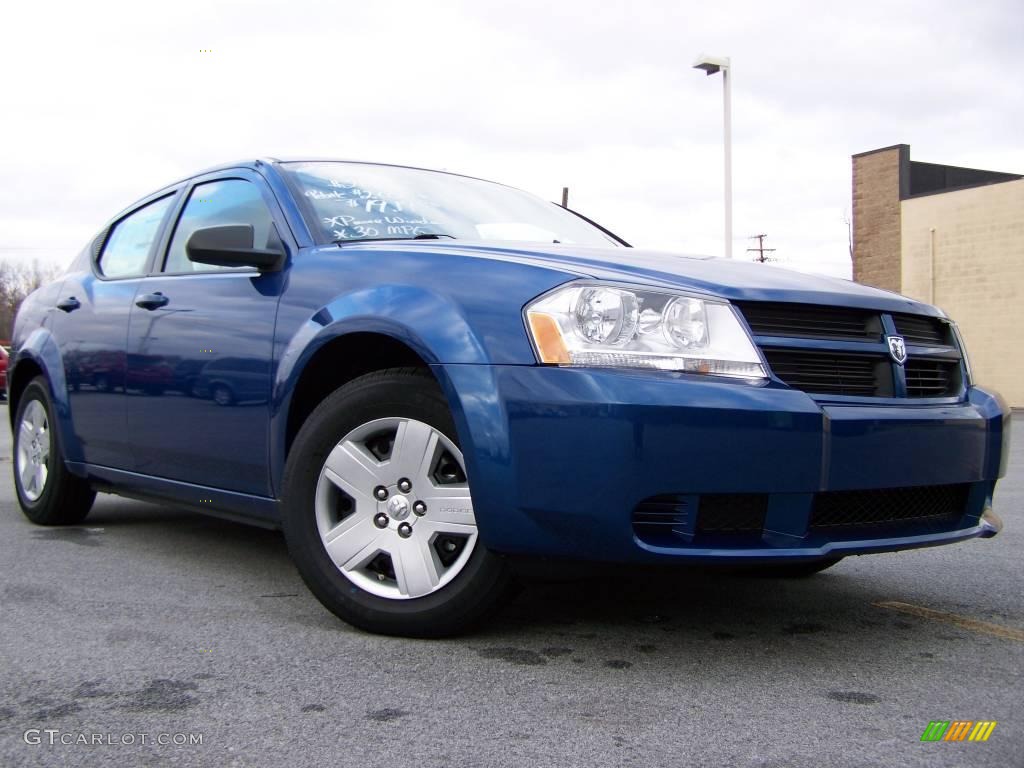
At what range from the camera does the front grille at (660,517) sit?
2.76 m

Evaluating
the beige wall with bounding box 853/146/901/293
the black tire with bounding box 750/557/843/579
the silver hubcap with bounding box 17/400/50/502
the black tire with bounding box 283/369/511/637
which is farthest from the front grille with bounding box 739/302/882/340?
the beige wall with bounding box 853/146/901/293

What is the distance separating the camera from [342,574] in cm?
319

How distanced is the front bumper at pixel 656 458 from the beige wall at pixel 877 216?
78.5 feet

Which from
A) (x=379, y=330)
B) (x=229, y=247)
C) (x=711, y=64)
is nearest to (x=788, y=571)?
(x=379, y=330)

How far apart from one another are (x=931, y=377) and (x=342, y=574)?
1.81m

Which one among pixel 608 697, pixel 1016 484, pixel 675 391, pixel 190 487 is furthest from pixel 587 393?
pixel 1016 484

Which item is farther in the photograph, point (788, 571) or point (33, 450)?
point (33, 450)

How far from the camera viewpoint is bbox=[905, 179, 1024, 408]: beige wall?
23.2m

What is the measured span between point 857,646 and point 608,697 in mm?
900

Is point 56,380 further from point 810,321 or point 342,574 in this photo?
point 810,321

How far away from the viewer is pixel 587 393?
2699 millimetres

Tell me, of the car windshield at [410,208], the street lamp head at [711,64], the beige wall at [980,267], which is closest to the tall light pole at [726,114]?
the street lamp head at [711,64]

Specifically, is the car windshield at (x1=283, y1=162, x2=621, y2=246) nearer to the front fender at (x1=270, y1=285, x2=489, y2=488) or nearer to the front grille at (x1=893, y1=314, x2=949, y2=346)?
the front fender at (x1=270, y1=285, x2=489, y2=488)

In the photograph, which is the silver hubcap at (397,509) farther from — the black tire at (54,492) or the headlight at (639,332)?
the black tire at (54,492)
